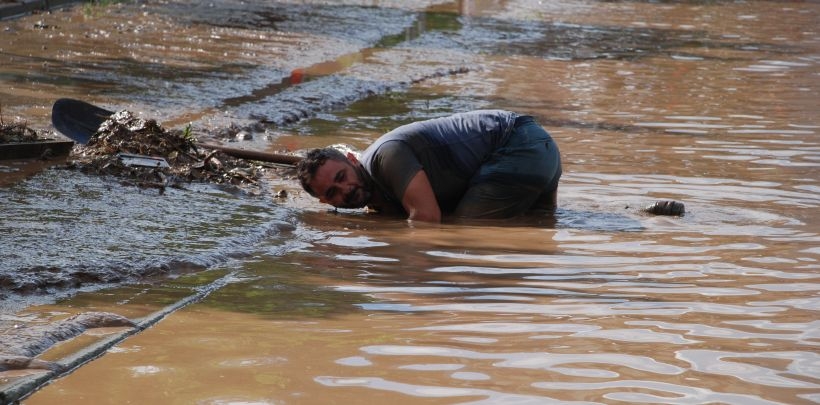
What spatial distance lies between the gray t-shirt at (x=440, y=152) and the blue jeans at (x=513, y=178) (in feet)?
0.22

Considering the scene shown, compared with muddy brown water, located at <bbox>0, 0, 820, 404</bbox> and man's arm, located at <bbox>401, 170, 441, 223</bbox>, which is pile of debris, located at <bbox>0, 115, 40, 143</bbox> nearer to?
muddy brown water, located at <bbox>0, 0, 820, 404</bbox>

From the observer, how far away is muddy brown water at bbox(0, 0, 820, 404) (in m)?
3.87

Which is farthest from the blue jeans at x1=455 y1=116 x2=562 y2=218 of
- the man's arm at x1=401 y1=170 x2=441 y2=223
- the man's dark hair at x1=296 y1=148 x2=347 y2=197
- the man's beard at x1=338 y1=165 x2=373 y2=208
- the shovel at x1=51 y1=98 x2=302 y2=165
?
the shovel at x1=51 y1=98 x2=302 y2=165

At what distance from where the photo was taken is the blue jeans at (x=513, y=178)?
23.0ft

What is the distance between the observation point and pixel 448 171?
23.1ft

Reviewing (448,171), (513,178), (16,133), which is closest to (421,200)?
(448,171)

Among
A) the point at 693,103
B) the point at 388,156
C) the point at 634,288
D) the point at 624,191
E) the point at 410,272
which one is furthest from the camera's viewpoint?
the point at 693,103

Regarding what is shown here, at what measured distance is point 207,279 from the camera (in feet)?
17.6

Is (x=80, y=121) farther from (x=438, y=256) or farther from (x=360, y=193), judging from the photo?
(x=438, y=256)

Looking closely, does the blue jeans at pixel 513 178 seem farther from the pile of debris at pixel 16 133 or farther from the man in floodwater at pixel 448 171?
the pile of debris at pixel 16 133

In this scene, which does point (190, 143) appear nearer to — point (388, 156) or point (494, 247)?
point (388, 156)

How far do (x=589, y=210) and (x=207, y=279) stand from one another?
282cm

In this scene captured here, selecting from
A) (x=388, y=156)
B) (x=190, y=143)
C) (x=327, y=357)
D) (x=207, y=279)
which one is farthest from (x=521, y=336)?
(x=190, y=143)

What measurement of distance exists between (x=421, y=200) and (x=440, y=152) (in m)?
0.33
